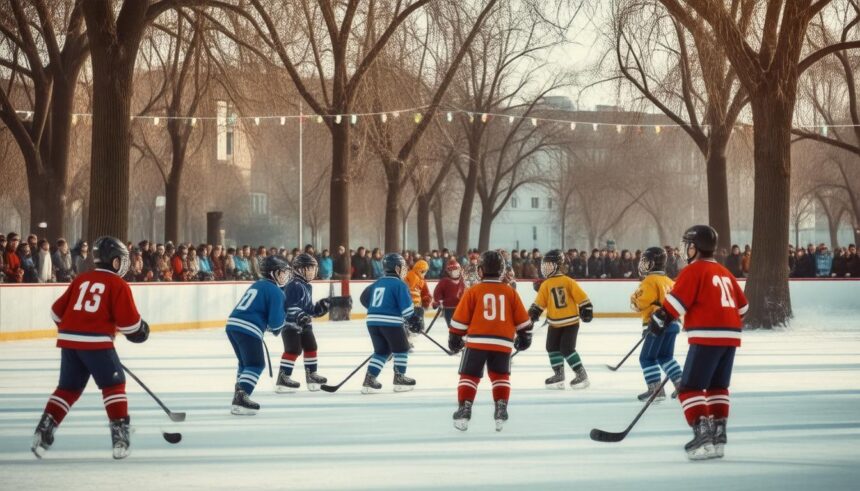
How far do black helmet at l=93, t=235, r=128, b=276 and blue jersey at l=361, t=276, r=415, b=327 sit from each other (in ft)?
14.6

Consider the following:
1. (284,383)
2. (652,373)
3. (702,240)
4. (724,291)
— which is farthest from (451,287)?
(724,291)

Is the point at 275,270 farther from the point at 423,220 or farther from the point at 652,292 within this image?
the point at 423,220

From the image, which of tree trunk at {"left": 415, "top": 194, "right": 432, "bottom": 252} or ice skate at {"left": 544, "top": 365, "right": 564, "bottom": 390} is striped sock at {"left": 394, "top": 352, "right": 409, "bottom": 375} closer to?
ice skate at {"left": 544, "top": 365, "right": 564, "bottom": 390}

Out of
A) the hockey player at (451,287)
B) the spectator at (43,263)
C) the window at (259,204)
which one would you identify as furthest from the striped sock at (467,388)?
the window at (259,204)

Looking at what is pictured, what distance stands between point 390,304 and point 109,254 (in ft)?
15.4

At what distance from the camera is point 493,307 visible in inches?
387

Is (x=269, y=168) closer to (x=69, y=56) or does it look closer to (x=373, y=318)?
(x=69, y=56)

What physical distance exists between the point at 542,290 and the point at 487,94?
31407 millimetres

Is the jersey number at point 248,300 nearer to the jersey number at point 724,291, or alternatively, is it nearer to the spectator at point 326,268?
the jersey number at point 724,291

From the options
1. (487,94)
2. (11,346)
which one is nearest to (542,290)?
(11,346)

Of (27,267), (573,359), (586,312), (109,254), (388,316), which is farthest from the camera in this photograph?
(27,267)

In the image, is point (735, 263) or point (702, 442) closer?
point (702, 442)

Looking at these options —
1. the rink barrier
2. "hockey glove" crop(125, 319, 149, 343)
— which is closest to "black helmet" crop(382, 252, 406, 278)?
"hockey glove" crop(125, 319, 149, 343)

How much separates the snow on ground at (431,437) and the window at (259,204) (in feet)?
190
